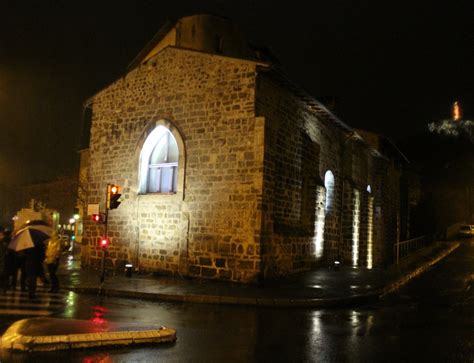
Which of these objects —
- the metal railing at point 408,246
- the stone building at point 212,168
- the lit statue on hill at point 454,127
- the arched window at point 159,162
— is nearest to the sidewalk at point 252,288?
the stone building at point 212,168

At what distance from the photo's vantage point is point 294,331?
8547 mm

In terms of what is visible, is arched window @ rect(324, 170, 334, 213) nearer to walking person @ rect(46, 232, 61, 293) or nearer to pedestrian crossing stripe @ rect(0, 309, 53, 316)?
walking person @ rect(46, 232, 61, 293)

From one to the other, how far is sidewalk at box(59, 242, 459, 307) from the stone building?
2.81 ft

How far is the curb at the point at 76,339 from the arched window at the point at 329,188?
1449 centimetres

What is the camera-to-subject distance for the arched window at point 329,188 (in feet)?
68.0

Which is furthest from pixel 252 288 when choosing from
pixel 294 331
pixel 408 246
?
pixel 408 246

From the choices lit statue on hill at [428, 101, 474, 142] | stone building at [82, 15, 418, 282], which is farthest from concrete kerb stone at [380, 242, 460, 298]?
lit statue on hill at [428, 101, 474, 142]

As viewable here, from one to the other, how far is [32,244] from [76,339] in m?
5.22

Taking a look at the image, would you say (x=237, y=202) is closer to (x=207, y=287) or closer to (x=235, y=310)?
(x=207, y=287)

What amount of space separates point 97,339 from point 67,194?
153 feet

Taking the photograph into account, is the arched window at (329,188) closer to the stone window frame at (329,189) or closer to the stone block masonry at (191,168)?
the stone window frame at (329,189)

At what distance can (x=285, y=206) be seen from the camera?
643 inches

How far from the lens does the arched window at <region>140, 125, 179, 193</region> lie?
1683cm

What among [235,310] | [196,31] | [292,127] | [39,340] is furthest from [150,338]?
[196,31]
